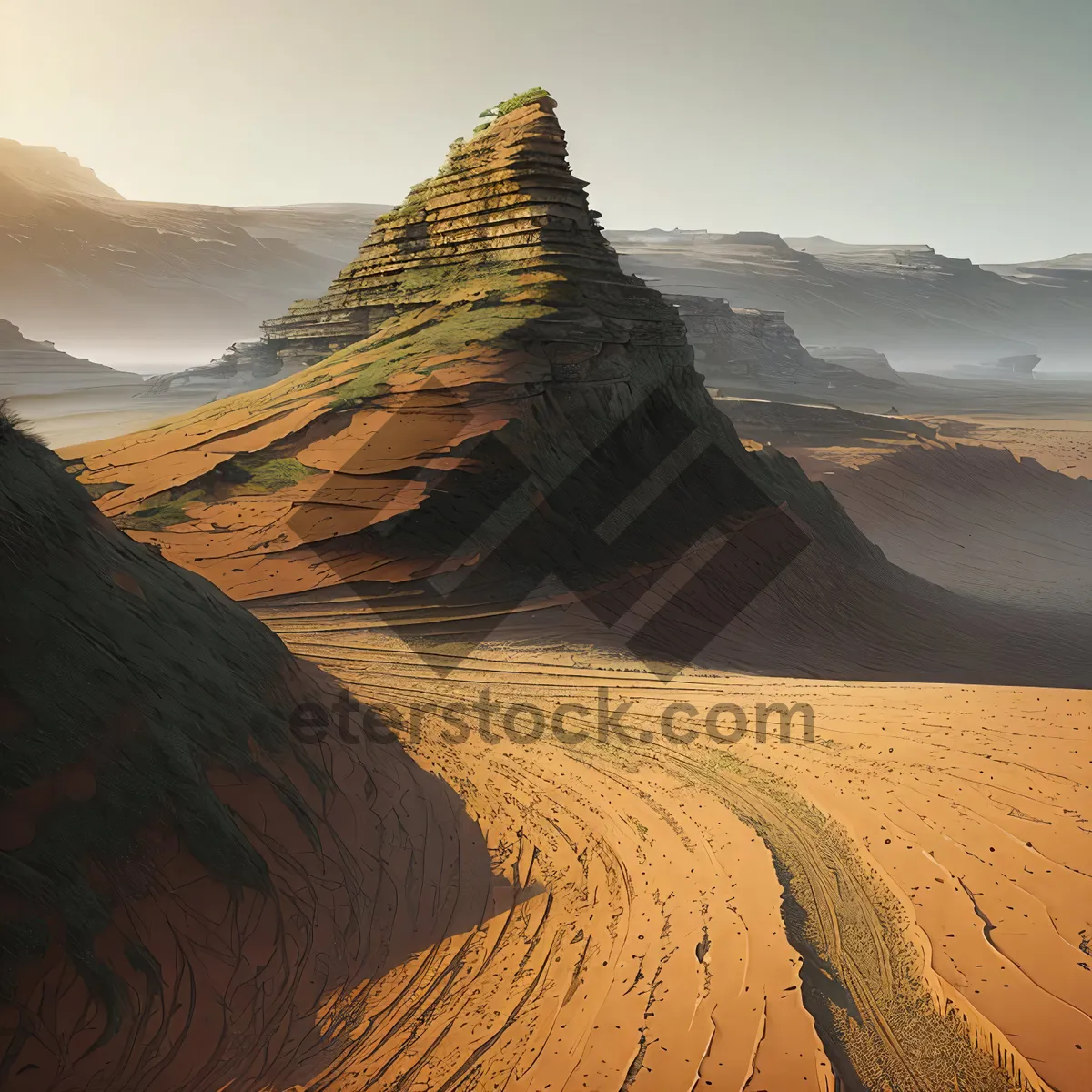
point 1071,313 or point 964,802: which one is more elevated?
point 1071,313

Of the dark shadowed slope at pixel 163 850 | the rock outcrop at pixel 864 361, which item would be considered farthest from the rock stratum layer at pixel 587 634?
the rock outcrop at pixel 864 361

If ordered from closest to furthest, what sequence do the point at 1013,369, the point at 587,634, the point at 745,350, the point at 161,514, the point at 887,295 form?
1. the point at 587,634
2. the point at 161,514
3. the point at 745,350
4. the point at 1013,369
5. the point at 887,295

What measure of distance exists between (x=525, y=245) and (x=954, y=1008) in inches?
478

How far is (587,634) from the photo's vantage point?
9570 mm

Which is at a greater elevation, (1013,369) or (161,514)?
(1013,369)

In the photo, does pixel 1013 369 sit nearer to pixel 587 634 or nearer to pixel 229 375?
pixel 229 375

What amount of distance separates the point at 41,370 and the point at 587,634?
39.6 meters

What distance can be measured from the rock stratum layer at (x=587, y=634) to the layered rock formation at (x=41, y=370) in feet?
80.5

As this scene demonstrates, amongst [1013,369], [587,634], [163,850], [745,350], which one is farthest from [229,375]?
[1013,369]

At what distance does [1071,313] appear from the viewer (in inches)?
4796

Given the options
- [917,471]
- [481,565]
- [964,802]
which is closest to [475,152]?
[481,565]

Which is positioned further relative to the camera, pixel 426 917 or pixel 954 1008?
pixel 426 917

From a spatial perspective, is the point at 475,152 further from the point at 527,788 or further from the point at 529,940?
the point at 529,940

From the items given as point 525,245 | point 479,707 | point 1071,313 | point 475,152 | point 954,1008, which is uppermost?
point 1071,313
